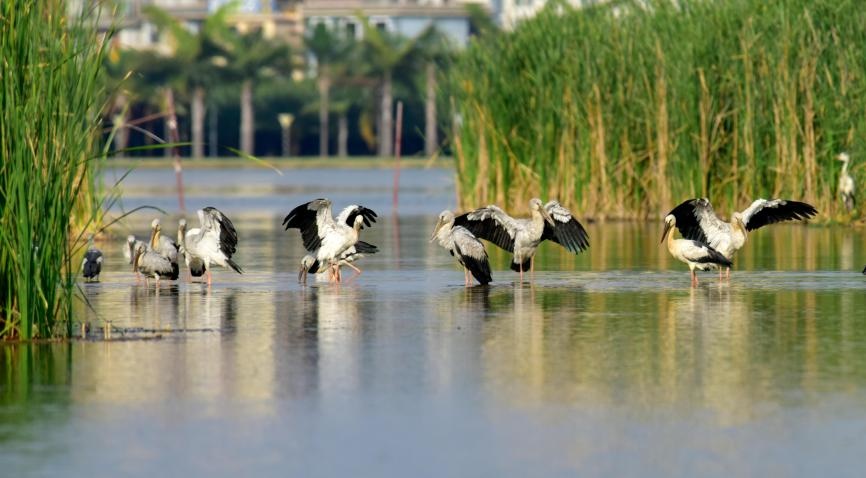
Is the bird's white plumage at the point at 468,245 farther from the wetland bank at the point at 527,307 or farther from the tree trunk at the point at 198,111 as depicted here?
the tree trunk at the point at 198,111

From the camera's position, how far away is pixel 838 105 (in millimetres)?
28484

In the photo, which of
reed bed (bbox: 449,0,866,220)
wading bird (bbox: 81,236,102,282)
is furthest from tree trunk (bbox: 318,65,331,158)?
wading bird (bbox: 81,236,102,282)

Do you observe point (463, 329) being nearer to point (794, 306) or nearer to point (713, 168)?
point (794, 306)

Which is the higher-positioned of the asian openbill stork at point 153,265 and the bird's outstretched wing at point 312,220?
the bird's outstretched wing at point 312,220

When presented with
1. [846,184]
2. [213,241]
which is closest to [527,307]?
[213,241]

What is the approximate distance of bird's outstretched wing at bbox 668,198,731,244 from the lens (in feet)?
63.7

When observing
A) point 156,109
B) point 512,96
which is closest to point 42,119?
point 512,96

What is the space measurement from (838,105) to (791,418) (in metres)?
19.5

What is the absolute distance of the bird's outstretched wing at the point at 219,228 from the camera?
61.9 ft

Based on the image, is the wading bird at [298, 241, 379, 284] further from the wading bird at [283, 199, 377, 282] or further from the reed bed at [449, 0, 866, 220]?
the reed bed at [449, 0, 866, 220]

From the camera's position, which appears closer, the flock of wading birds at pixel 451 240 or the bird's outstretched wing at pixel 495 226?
the flock of wading birds at pixel 451 240

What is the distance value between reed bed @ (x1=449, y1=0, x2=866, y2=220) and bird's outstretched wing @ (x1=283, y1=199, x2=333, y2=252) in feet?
35.8

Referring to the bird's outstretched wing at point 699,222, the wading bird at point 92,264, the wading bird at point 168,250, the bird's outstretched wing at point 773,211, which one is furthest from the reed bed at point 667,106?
the wading bird at point 92,264

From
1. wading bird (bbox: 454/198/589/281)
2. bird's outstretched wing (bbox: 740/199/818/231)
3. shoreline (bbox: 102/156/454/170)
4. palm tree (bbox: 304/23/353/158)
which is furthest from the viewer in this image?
palm tree (bbox: 304/23/353/158)
